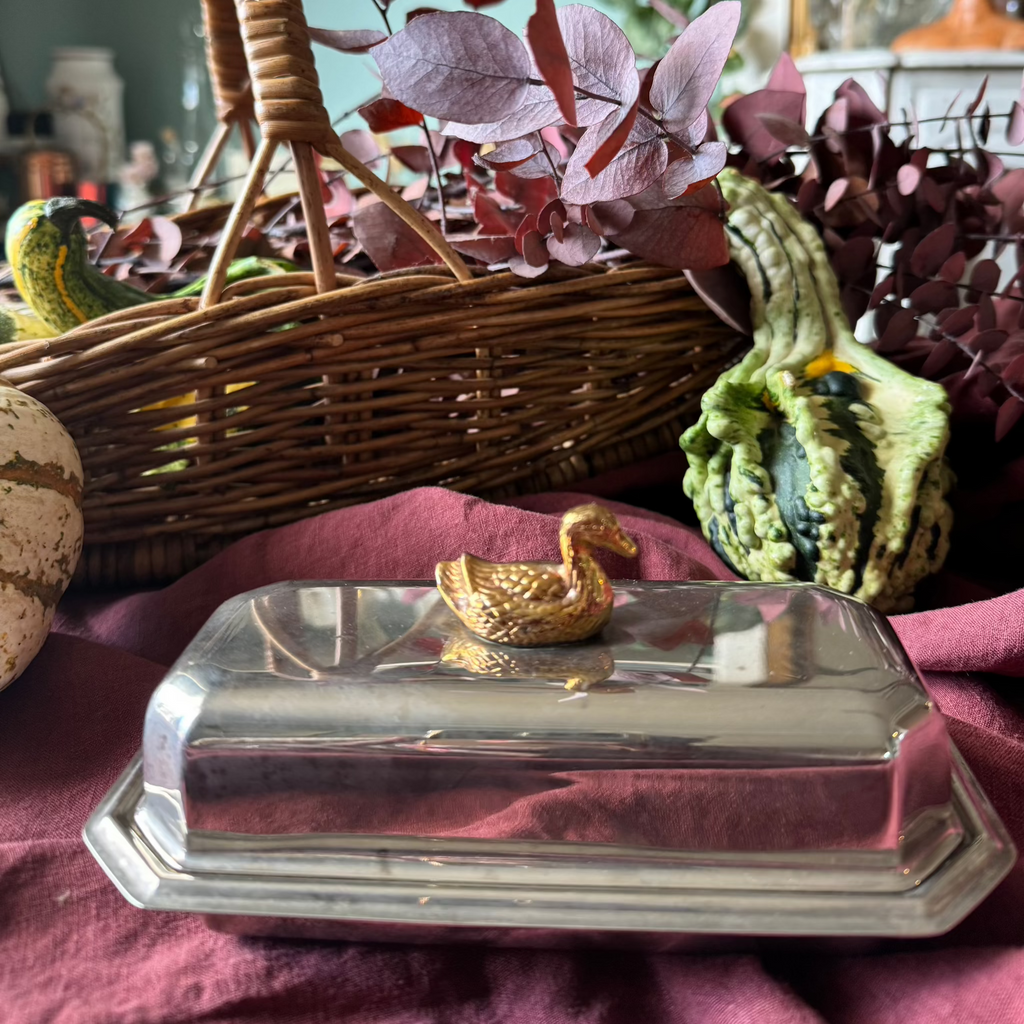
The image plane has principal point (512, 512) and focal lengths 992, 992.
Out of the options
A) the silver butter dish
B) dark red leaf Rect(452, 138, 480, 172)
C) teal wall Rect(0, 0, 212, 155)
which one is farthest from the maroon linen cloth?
teal wall Rect(0, 0, 212, 155)

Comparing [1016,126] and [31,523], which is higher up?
[1016,126]

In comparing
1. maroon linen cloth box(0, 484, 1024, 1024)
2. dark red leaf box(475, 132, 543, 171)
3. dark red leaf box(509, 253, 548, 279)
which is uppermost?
dark red leaf box(475, 132, 543, 171)

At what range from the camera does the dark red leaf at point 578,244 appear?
1.90ft

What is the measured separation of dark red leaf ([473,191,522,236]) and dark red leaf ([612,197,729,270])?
0.11m

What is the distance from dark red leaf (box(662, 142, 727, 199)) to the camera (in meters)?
0.47

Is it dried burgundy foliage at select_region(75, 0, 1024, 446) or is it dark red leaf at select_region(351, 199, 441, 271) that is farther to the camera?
dark red leaf at select_region(351, 199, 441, 271)

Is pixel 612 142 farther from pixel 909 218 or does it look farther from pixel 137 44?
pixel 137 44

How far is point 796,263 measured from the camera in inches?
25.1

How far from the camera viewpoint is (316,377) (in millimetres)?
618

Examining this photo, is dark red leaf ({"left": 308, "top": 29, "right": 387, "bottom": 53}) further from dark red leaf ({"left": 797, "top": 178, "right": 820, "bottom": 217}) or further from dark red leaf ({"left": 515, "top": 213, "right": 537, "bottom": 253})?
dark red leaf ({"left": 797, "top": 178, "right": 820, "bottom": 217})

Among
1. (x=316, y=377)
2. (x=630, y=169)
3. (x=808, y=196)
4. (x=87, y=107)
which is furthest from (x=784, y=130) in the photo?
(x=87, y=107)

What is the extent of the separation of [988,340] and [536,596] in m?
0.37

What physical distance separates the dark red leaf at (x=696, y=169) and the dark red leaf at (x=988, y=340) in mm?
216

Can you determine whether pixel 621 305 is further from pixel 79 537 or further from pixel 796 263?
pixel 79 537
